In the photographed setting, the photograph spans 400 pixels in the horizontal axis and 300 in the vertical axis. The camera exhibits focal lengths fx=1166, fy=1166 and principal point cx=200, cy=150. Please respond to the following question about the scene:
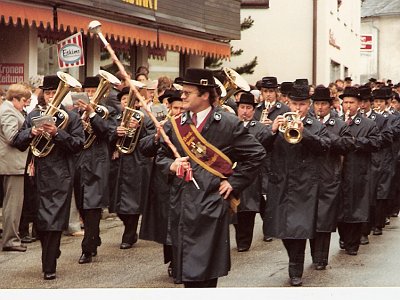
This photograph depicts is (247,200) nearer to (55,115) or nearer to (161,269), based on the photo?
(161,269)

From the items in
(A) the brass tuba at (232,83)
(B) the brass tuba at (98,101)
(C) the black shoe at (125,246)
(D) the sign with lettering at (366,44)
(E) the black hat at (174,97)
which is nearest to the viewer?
(B) the brass tuba at (98,101)

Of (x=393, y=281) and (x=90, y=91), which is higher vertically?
(x=90, y=91)

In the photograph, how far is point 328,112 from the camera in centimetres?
1239

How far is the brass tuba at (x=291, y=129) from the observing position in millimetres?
10859

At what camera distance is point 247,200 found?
14.0 m

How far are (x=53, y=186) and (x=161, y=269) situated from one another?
154 centimetres

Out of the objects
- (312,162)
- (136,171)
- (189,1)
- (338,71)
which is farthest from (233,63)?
(312,162)

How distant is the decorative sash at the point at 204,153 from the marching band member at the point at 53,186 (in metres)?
2.89

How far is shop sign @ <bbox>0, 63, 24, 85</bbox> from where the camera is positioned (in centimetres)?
1842

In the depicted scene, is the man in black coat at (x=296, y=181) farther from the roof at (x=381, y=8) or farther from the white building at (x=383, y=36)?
the roof at (x=381, y=8)

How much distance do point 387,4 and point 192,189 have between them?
218 ft

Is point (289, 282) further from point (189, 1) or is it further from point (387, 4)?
point (387, 4)

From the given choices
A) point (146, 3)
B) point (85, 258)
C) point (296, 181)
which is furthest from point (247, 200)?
point (146, 3)

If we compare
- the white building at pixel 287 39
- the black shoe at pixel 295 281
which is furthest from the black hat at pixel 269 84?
the white building at pixel 287 39
